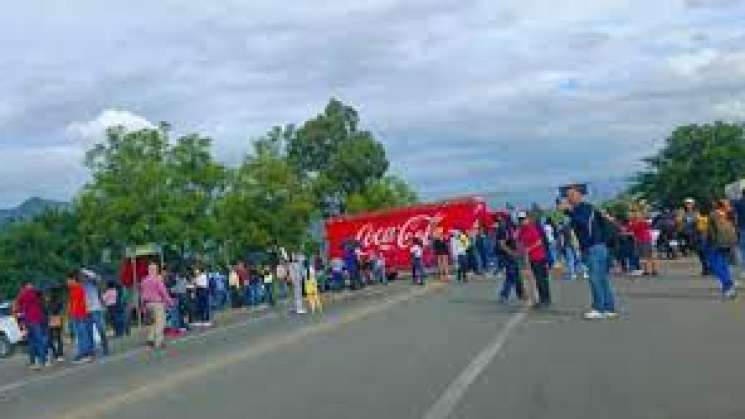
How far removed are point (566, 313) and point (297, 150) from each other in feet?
247

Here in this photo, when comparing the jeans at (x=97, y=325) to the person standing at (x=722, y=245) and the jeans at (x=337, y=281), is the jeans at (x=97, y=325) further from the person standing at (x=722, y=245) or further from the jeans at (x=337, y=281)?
the jeans at (x=337, y=281)

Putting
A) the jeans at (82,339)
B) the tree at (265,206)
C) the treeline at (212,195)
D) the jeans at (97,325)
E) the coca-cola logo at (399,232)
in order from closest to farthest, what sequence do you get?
the jeans at (97,325), the jeans at (82,339), the coca-cola logo at (399,232), the treeline at (212,195), the tree at (265,206)

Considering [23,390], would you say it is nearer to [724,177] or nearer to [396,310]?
[396,310]

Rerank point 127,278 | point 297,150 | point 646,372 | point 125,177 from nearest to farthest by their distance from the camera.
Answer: point 646,372
point 127,278
point 125,177
point 297,150

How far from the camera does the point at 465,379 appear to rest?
14.2 metres

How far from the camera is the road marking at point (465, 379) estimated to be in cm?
1190

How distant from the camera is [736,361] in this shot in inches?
554

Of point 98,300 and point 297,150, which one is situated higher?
point 297,150

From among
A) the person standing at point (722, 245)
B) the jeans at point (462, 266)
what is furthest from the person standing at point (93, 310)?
the jeans at point (462, 266)

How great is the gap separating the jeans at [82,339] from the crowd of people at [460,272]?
0.8 inches

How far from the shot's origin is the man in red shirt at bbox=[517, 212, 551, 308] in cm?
2430

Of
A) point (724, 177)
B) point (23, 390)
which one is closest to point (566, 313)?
point (23, 390)

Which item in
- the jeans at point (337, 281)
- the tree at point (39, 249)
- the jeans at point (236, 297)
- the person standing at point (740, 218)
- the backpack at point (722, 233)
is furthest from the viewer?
the tree at point (39, 249)

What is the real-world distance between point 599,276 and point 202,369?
6.03 meters
